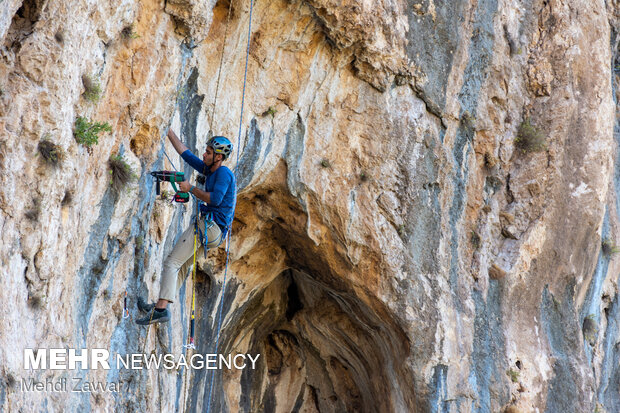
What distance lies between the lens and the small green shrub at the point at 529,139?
13.7 metres

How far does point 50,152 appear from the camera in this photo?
6.92 m

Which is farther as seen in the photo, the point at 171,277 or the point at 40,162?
the point at 171,277

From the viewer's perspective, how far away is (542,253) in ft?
44.8

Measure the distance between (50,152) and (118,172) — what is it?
1.33m

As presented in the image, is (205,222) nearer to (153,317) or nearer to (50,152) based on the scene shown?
(153,317)

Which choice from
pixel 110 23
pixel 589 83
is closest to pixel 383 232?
pixel 589 83

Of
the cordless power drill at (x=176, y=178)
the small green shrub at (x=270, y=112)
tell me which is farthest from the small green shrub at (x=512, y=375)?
the cordless power drill at (x=176, y=178)

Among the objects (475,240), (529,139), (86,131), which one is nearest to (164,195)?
(86,131)

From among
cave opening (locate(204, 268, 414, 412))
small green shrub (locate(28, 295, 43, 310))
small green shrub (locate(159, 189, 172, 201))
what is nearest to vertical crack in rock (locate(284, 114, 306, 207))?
cave opening (locate(204, 268, 414, 412))

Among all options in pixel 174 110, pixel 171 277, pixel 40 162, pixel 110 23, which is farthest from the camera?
pixel 174 110

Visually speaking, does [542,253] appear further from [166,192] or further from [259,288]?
[166,192]

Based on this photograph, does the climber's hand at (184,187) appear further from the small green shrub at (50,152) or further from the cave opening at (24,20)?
the cave opening at (24,20)

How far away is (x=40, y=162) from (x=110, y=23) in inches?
68.0

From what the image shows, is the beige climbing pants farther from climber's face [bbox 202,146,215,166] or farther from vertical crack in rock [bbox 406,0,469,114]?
vertical crack in rock [bbox 406,0,469,114]
